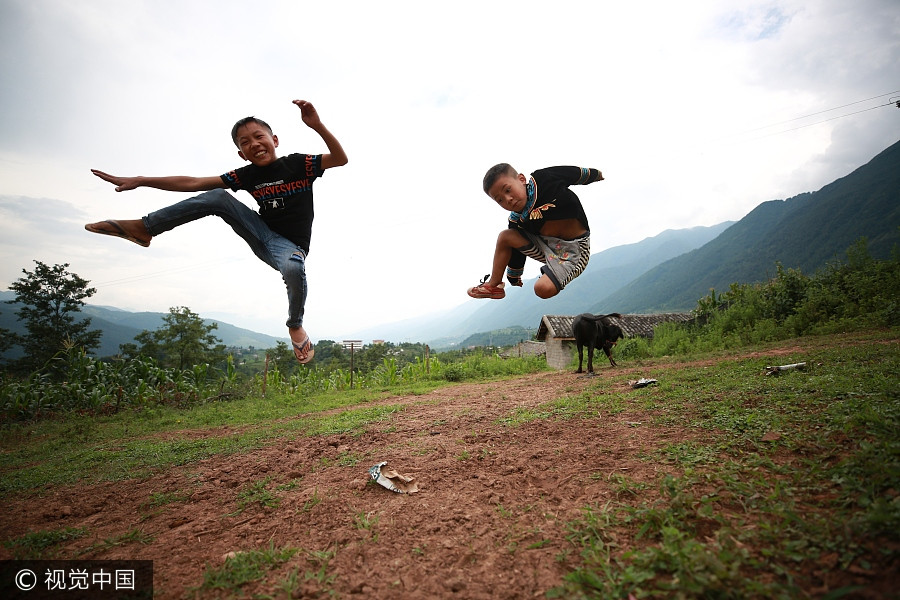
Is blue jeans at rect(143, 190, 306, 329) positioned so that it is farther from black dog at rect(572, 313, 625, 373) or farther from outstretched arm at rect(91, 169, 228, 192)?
black dog at rect(572, 313, 625, 373)

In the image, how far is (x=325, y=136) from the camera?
9.94ft

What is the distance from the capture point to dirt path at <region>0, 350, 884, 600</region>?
6.28ft

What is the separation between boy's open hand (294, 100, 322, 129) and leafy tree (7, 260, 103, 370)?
3754 cm

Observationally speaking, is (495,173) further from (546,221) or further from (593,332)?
(593,332)

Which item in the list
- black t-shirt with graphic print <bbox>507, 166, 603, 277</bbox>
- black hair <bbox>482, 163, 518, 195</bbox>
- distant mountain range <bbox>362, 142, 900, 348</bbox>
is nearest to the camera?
black hair <bbox>482, 163, 518, 195</bbox>

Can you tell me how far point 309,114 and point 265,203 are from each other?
2.89 ft

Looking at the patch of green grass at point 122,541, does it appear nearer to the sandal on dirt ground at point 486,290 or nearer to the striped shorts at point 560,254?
the sandal on dirt ground at point 486,290

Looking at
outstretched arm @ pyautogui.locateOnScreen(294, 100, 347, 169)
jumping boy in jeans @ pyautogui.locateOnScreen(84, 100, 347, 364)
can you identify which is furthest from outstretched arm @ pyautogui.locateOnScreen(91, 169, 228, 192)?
outstretched arm @ pyautogui.locateOnScreen(294, 100, 347, 169)

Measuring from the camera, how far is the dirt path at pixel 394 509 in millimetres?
1915

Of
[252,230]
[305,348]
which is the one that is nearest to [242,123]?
[252,230]

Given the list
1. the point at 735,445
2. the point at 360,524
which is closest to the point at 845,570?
the point at 735,445

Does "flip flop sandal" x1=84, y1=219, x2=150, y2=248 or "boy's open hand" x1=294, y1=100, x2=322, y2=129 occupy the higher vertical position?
"boy's open hand" x1=294, y1=100, x2=322, y2=129

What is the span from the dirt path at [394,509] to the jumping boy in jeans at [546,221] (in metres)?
1.49

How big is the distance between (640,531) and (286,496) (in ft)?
8.29
